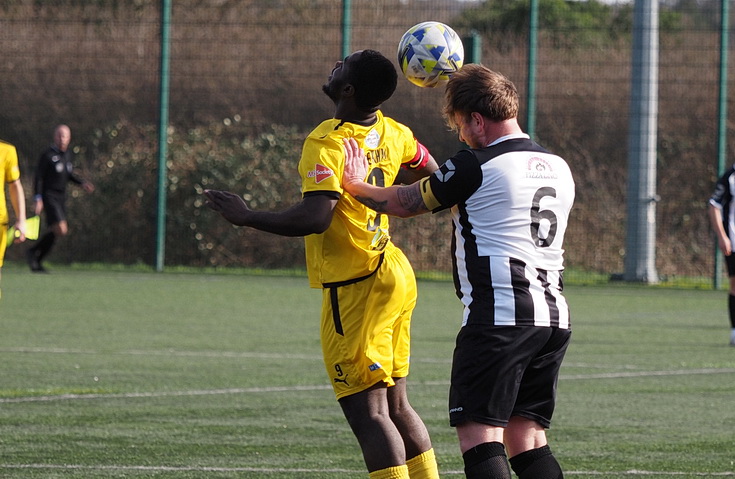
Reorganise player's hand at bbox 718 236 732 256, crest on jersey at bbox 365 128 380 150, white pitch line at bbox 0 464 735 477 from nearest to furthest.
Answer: crest on jersey at bbox 365 128 380 150 → white pitch line at bbox 0 464 735 477 → player's hand at bbox 718 236 732 256

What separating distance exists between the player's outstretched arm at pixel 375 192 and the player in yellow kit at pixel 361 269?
1.6 inches

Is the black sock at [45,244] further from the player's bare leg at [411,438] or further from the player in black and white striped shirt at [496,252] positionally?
the player in black and white striped shirt at [496,252]

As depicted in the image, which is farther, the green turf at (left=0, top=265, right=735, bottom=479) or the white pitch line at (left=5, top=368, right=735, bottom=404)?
the white pitch line at (left=5, top=368, right=735, bottom=404)

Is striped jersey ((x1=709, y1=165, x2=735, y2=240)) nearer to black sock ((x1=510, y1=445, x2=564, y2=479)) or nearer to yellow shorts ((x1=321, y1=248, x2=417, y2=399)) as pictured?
yellow shorts ((x1=321, y1=248, x2=417, y2=399))

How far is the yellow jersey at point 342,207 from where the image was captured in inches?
214

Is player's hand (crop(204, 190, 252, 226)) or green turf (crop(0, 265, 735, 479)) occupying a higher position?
player's hand (crop(204, 190, 252, 226))

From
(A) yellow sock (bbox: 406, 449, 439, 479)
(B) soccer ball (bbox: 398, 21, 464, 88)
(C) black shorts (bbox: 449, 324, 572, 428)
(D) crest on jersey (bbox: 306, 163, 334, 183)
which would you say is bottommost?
(A) yellow sock (bbox: 406, 449, 439, 479)

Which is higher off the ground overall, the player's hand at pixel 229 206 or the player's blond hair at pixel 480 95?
the player's blond hair at pixel 480 95

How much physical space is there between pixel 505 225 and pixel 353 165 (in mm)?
711

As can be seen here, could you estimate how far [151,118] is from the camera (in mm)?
22906

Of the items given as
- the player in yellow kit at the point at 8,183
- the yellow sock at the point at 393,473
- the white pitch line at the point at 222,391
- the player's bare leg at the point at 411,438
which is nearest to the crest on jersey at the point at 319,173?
the player's bare leg at the point at 411,438

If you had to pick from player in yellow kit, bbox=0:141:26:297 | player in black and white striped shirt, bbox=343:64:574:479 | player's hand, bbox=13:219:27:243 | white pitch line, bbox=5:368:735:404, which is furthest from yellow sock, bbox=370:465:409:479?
player's hand, bbox=13:219:27:243

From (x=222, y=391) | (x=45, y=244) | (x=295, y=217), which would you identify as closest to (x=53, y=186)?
(x=45, y=244)

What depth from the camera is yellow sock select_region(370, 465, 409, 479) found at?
17.6 feet
